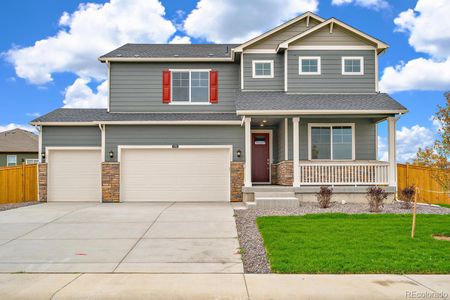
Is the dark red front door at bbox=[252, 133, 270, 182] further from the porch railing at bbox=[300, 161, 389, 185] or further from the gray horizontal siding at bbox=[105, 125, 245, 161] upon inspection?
the porch railing at bbox=[300, 161, 389, 185]

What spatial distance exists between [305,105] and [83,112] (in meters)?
9.75

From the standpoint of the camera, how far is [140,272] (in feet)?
21.5

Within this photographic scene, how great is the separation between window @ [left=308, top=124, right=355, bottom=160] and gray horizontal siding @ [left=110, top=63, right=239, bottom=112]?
3628 millimetres

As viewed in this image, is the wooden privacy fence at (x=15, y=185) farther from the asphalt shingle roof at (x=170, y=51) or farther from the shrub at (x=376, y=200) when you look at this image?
the shrub at (x=376, y=200)

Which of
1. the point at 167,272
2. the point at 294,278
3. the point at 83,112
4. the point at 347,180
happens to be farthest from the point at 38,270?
the point at 83,112

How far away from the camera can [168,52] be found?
18.1m

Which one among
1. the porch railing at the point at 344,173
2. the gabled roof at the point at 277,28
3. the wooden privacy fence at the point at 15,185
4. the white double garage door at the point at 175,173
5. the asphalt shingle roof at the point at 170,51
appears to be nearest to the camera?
the porch railing at the point at 344,173

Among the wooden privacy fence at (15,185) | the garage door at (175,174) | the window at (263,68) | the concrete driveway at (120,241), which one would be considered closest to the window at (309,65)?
the window at (263,68)

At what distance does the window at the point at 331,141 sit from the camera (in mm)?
15859

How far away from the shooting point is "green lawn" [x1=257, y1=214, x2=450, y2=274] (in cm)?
662

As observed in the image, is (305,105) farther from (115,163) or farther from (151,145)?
(115,163)

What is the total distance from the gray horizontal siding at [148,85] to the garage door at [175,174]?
205 cm

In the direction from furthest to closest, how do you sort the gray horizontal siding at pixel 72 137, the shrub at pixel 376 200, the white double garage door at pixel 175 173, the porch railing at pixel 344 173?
the gray horizontal siding at pixel 72 137
the white double garage door at pixel 175 173
the porch railing at pixel 344 173
the shrub at pixel 376 200

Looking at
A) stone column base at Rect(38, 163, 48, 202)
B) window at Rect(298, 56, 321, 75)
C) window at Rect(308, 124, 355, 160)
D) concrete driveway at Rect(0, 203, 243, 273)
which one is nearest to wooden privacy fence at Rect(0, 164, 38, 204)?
stone column base at Rect(38, 163, 48, 202)
